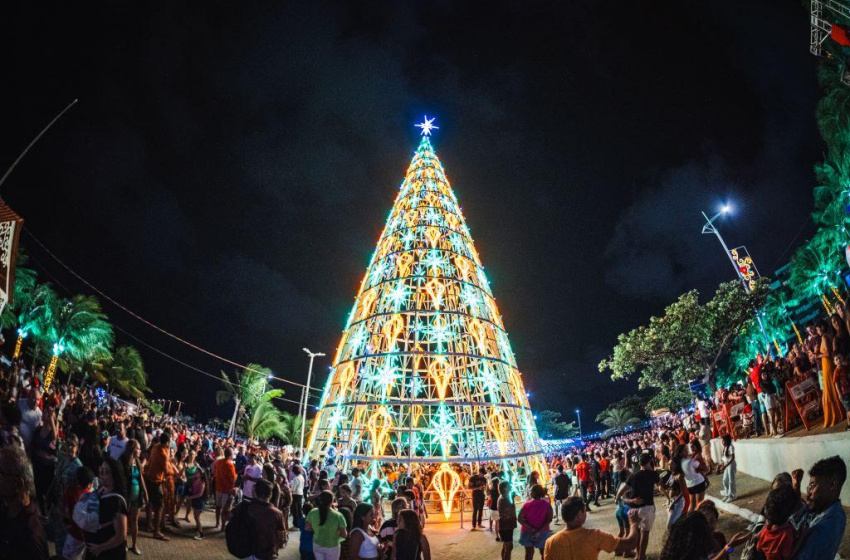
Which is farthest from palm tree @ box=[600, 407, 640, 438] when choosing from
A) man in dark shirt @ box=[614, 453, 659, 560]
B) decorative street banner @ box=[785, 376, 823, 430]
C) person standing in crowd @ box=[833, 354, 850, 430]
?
man in dark shirt @ box=[614, 453, 659, 560]

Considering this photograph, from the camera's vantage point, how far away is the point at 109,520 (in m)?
4.77

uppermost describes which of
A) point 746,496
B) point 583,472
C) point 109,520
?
point 109,520

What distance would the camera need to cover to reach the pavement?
887 cm

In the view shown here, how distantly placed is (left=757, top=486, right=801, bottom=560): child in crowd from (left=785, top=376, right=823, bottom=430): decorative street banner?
28.8ft

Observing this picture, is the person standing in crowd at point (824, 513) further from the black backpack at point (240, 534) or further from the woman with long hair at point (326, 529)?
the black backpack at point (240, 534)

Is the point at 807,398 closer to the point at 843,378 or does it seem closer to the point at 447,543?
the point at 843,378

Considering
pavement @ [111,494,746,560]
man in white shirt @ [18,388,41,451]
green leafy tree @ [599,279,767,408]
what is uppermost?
green leafy tree @ [599,279,767,408]

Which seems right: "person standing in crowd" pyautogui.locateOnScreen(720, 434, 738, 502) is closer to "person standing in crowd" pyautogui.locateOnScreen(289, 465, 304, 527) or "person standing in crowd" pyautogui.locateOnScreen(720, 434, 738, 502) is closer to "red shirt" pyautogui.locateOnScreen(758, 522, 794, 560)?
"red shirt" pyautogui.locateOnScreen(758, 522, 794, 560)

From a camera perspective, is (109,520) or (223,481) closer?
(109,520)

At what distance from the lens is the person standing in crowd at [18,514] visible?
137 inches

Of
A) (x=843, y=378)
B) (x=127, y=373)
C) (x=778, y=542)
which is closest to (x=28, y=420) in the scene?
(x=778, y=542)

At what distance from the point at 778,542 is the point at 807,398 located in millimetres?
9651

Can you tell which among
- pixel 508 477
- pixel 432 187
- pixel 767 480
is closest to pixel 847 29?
pixel 432 187

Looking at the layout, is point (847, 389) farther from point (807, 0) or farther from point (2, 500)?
point (807, 0)
